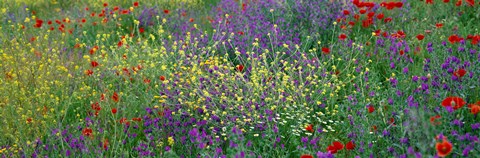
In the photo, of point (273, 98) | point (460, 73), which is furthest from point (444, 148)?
point (273, 98)

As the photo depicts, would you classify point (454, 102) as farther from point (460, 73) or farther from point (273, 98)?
point (273, 98)

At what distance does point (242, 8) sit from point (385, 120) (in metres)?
3.02

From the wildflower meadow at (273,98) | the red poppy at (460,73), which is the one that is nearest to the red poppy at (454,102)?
the wildflower meadow at (273,98)

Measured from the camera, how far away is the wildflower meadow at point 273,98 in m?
2.83

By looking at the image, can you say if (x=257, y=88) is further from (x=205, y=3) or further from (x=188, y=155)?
(x=205, y=3)

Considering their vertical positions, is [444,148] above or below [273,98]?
above

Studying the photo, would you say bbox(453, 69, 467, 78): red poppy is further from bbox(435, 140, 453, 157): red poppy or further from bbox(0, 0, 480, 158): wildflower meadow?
bbox(435, 140, 453, 157): red poppy

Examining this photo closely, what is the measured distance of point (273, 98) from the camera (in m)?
3.32

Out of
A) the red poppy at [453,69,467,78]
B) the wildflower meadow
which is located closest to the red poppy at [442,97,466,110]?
the wildflower meadow

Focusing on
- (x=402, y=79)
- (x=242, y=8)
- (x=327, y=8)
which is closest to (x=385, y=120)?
(x=402, y=79)

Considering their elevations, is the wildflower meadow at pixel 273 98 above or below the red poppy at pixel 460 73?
below

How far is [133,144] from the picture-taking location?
346cm

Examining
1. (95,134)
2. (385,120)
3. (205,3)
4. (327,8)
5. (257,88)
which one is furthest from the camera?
(205,3)

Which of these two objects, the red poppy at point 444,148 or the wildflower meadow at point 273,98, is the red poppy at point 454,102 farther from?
the red poppy at point 444,148
